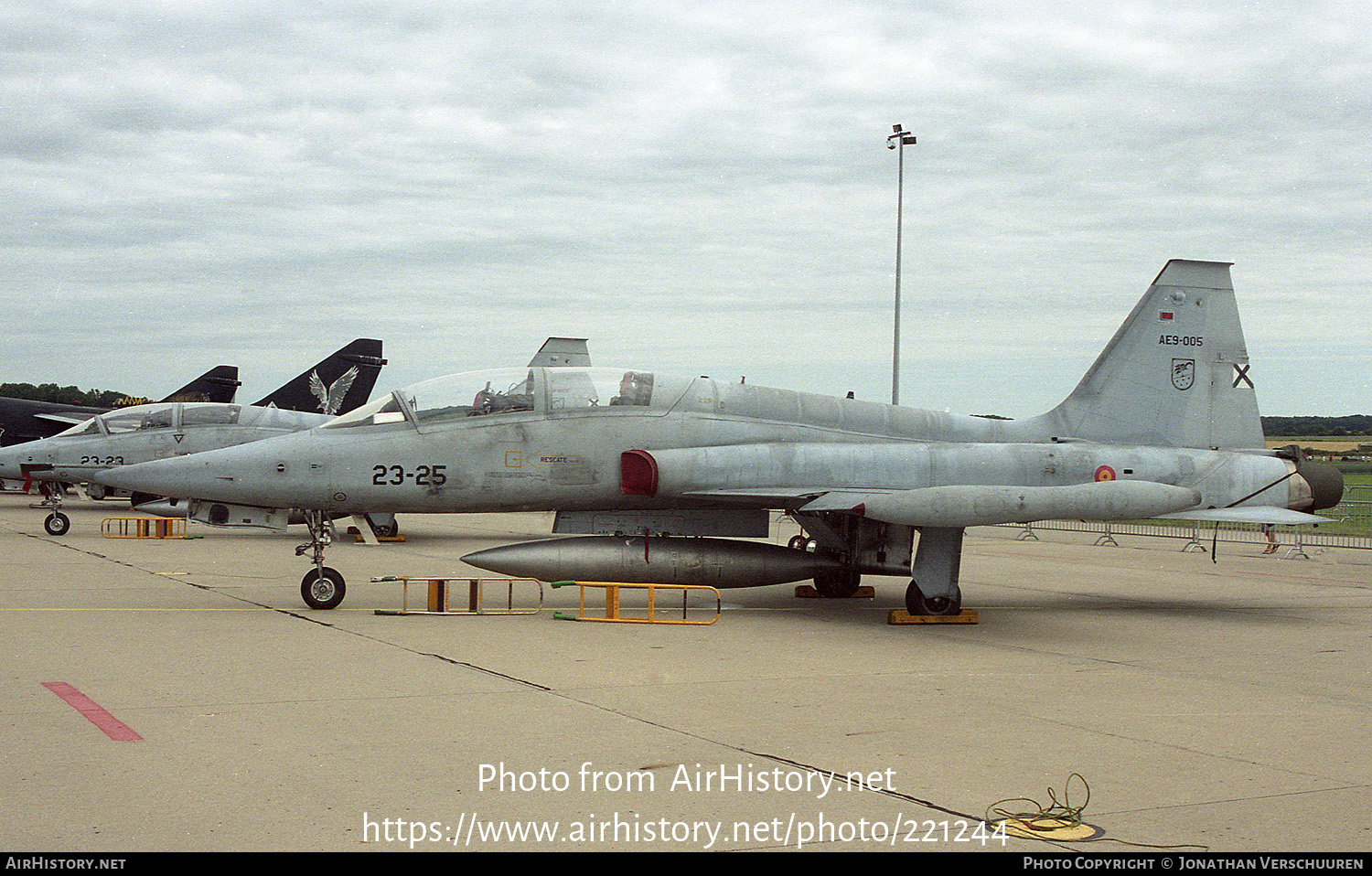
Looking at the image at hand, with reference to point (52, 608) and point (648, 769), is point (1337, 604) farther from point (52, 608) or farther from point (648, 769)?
point (52, 608)

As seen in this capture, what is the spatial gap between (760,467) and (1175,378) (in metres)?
5.64

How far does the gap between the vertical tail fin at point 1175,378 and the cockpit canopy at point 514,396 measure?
5.33 metres

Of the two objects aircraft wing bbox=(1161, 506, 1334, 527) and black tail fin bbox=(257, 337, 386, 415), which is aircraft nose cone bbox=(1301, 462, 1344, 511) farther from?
black tail fin bbox=(257, 337, 386, 415)

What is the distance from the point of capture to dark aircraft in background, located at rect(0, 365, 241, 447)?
38.2m

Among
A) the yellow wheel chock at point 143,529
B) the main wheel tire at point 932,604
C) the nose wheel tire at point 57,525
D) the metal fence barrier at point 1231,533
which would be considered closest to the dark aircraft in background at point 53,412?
the yellow wheel chock at point 143,529

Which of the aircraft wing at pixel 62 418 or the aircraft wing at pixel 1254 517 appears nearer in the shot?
the aircraft wing at pixel 1254 517

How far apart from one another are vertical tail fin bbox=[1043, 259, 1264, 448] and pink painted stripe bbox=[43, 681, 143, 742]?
1104 centimetres

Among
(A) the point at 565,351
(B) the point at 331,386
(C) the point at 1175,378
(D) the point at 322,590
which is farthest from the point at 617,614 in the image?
(B) the point at 331,386

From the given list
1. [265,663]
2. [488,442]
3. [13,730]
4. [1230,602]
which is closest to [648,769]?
[13,730]

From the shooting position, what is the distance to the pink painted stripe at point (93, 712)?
21.0ft

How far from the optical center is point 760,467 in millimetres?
12586

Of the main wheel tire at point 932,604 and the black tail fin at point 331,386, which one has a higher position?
the black tail fin at point 331,386

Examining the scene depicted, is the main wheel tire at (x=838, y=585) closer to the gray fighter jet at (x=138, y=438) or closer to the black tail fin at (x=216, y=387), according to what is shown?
the gray fighter jet at (x=138, y=438)
